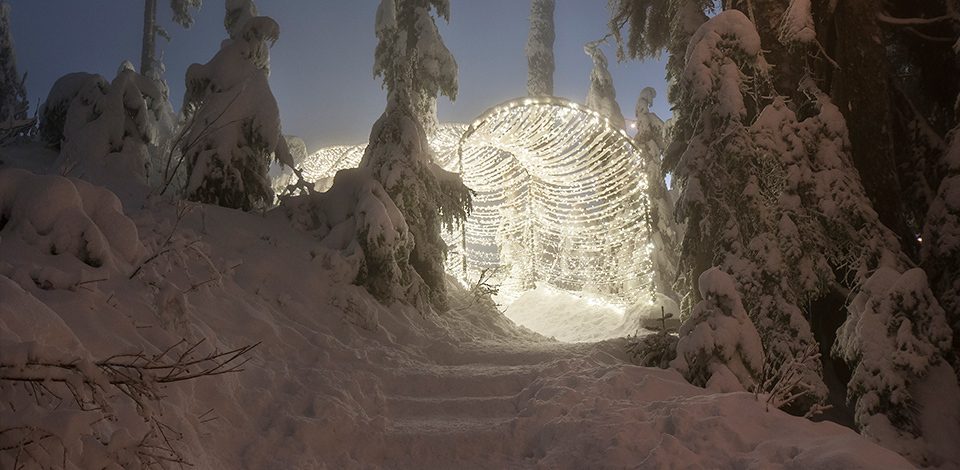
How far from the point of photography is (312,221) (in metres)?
7.48

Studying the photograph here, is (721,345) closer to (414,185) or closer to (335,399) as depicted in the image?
(335,399)

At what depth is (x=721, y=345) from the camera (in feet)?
14.2

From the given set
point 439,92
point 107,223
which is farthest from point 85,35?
point 107,223

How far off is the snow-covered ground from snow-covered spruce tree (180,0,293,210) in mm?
1821

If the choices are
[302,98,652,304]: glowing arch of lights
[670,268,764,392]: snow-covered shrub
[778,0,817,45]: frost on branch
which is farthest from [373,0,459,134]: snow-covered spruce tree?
[670,268,764,392]: snow-covered shrub

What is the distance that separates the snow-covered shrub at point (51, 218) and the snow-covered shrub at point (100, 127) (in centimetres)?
361

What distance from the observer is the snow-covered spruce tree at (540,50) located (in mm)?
28672

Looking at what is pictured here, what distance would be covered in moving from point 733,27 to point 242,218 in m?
6.35

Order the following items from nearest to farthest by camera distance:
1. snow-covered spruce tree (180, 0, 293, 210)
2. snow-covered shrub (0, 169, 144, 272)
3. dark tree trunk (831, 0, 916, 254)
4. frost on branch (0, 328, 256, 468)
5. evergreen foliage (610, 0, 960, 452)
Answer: frost on branch (0, 328, 256, 468) < snow-covered shrub (0, 169, 144, 272) < evergreen foliage (610, 0, 960, 452) < dark tree trunk (831, 0, 916, 254) < snow-covered spruce tree (180, 0, 293, 210)

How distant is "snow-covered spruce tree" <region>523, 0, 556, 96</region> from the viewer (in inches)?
1129

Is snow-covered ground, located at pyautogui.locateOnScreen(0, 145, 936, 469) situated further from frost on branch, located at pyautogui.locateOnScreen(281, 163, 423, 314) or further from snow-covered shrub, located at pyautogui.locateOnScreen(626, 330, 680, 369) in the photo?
frost on branch, located at pyautogui.locateOnScreen(281, 163, 423, 314)

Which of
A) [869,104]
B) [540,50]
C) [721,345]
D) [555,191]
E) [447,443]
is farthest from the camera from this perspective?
[540,50]

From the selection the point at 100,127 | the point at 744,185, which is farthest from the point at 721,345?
the point at 100,127

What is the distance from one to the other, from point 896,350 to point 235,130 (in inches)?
315
